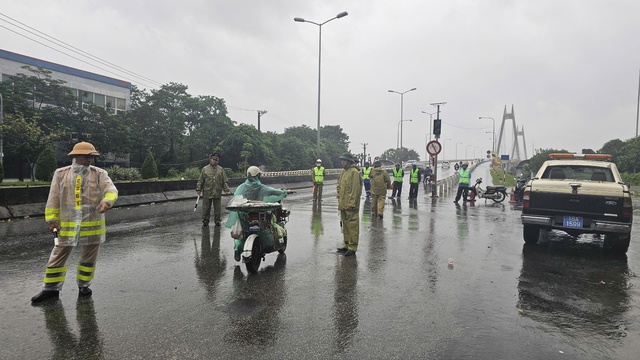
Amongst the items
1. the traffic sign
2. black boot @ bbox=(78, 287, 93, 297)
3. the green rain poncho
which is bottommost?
black boot @ bbox=(78, 287, 93, 297)

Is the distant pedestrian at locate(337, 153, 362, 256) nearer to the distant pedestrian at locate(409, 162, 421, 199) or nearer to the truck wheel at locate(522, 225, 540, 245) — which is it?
the truck wheel at locate(522, 225, 540, 245)

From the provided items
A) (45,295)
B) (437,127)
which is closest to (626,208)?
(45,295)

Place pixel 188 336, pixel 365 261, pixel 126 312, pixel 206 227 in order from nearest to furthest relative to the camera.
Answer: pixel 188 336 < pixel 126 312 < pixel 365 261 < pixel 206 227

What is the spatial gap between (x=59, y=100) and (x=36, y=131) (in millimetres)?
7682

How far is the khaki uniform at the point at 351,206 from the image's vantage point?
277 inches

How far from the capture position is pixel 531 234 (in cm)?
809

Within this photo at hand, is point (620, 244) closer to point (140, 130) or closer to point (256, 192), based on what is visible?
point (256, 192)

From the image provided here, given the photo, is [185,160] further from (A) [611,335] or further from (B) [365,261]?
(A) [611,335]

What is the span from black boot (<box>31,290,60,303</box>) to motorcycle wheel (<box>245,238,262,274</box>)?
7.27 feet

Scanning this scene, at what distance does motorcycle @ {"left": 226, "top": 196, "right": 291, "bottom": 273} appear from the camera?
18.7 feet

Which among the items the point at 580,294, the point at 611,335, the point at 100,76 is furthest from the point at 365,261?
the point at 100,76

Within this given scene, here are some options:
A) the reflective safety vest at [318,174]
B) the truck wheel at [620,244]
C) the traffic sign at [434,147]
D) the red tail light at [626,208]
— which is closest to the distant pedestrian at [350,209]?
the red tail light at [626,208]

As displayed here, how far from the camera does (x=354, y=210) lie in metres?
7.12

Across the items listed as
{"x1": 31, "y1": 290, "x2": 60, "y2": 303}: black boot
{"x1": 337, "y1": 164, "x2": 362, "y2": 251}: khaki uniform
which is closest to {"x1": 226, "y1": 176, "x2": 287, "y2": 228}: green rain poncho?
{"x1": 337, "y1": 164, "x2": 362, "y2": 251}: khaki uniform
